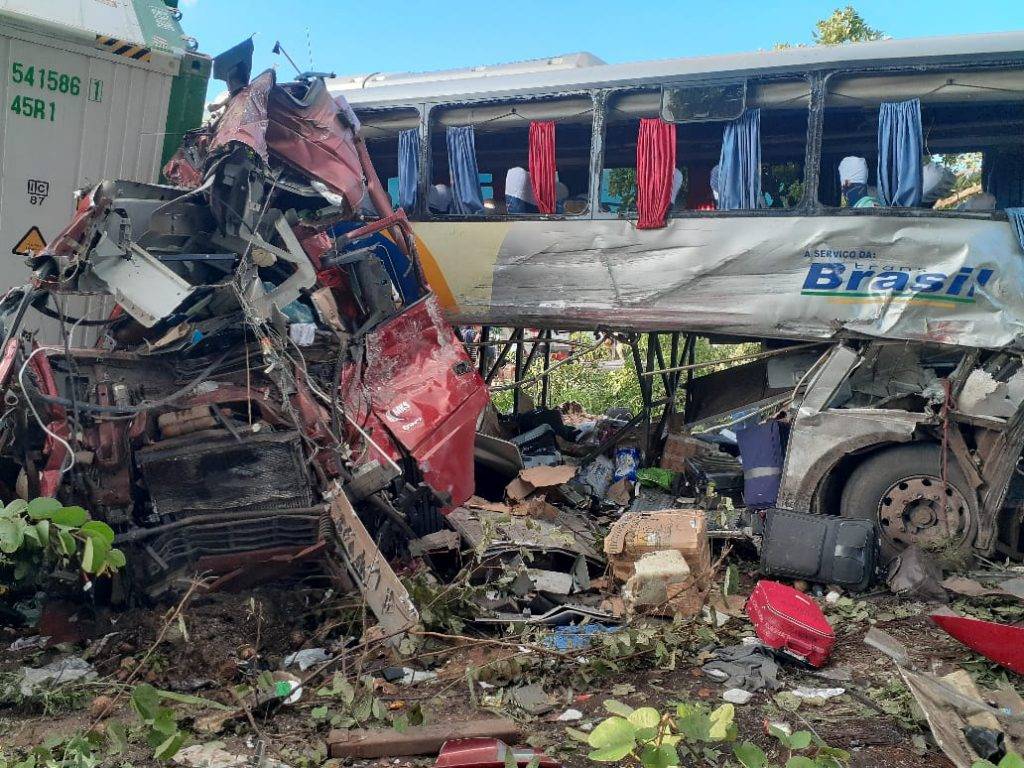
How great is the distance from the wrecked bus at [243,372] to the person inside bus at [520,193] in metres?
1.62

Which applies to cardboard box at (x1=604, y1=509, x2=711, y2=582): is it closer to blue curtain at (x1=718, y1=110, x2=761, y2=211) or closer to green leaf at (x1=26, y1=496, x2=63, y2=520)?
blue curtain at (x1=718, y1=110, x2=761, y2=211)

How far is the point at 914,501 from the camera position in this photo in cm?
609

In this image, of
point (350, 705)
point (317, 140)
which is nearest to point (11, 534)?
point (350, 705)

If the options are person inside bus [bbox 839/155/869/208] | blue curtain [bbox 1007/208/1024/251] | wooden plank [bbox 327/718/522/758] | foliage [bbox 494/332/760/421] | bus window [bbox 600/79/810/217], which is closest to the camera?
wooden plank [bbox 327/718/522/758]

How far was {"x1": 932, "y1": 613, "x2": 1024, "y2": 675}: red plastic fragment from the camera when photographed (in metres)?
4.35

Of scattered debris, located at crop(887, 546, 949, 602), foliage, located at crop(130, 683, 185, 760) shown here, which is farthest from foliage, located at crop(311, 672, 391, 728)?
scattered debris, located at crop(887, 546, 949, 602)

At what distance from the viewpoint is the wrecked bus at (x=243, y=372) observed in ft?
15.1

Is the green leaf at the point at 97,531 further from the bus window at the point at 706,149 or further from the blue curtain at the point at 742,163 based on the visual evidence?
the blue curtain at the point at 742,163

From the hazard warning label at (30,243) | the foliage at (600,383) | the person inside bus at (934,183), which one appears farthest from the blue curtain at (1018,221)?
the hazard warning label at (30,243)

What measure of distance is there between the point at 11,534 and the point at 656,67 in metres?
5.48

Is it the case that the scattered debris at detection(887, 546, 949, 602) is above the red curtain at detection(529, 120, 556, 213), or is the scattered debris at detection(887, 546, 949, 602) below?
below

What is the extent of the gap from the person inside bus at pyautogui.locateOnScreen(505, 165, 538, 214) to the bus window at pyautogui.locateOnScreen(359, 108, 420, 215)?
0.91 meters

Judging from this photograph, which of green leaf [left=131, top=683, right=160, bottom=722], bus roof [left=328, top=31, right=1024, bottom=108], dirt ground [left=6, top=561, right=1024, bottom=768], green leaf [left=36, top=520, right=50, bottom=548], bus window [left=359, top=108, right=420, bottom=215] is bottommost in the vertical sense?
dirt ground [left=6, top=561, right=1024, bottom=768]

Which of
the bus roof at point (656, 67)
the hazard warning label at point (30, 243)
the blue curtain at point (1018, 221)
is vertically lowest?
the hazard warning label at point (30, 243)
